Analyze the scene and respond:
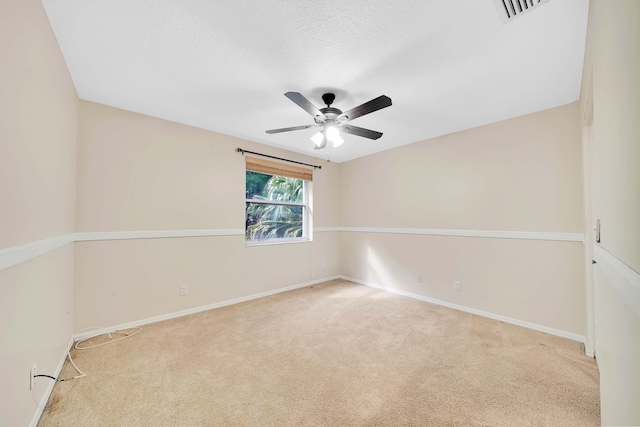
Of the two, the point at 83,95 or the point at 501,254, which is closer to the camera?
the point at 83,95

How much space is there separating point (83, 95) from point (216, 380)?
2.80m

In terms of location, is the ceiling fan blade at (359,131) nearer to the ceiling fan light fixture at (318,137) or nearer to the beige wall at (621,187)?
the ceiling fan light fixture at (318,137)

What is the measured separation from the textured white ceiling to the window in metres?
1.21

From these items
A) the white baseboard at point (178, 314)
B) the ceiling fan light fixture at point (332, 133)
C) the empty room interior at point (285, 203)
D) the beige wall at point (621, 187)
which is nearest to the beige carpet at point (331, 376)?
the empty room interior at point (285, 203)

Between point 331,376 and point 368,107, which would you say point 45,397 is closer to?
point 331,376

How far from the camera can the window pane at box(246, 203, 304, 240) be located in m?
3.75

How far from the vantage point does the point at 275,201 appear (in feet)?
13.1

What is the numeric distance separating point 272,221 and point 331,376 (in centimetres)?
259

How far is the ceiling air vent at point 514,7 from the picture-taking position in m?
1.26

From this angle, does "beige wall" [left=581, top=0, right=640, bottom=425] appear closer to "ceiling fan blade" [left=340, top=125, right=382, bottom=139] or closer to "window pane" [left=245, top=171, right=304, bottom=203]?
"ceiling fan blade" [left=340, top=125, right=382, bottom=139]

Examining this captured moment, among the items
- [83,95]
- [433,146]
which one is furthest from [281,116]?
[433,146]

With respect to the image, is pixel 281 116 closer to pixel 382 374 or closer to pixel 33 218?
pixel 33 218

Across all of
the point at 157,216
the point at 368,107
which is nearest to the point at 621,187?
the point at 368,107

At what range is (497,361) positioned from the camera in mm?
1992
